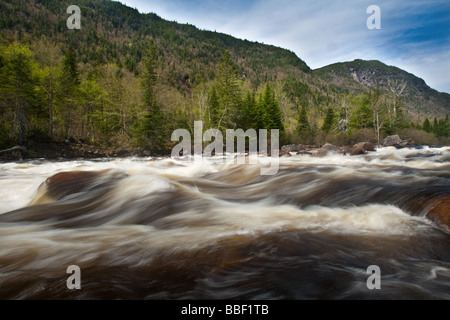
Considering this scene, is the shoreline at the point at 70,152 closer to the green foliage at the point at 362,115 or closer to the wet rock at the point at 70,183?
the wet rock at the point at 70,183

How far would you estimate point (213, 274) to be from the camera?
7.00ft

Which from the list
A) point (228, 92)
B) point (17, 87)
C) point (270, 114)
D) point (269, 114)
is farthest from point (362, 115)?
point (17, 87)

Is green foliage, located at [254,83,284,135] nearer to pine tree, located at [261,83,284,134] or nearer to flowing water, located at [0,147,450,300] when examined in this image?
pine tree, located at [261,83,284,134]

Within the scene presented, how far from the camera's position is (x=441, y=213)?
10.3 ft

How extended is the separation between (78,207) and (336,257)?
4.40 meters

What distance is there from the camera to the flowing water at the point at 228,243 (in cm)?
194

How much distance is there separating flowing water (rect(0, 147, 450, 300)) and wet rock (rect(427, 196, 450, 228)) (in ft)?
0.29

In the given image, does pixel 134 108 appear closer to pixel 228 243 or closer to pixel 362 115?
pixel 228 243

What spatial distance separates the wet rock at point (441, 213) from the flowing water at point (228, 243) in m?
0.09

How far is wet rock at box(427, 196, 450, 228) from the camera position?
3.03m

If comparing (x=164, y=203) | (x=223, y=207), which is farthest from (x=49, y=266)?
(x=223, y=207)

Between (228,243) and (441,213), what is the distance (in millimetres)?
2810

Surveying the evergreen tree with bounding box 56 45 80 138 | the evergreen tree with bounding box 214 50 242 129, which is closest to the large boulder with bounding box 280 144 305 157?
the evergreen tree with bounding box 214 50 242 129
